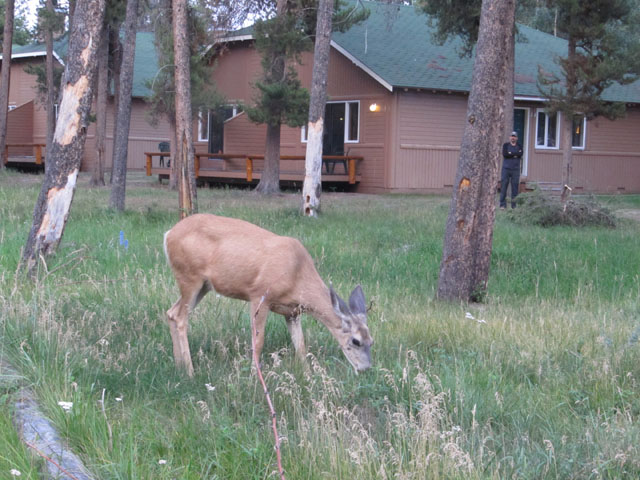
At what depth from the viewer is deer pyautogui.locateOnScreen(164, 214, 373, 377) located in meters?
6.16

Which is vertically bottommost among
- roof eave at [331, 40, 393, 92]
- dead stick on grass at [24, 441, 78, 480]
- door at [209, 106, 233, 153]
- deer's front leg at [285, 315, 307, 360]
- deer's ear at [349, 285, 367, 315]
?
dead stick on grass at [24, 441, 78, 480]

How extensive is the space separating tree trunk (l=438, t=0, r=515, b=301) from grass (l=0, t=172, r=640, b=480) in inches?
14.9

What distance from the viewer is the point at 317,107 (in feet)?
57.2

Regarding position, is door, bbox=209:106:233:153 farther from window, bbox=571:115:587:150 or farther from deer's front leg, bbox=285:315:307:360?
deer's front leg, bbox=285:315:307:360

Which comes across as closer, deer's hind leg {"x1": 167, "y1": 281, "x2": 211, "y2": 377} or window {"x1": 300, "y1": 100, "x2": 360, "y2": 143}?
deer's hind leg {"x1": 167, "y1": 281, "x2": 211, "y2": 377}

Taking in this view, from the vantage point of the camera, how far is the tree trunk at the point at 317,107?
17.0 meters

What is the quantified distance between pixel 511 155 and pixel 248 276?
15.9m

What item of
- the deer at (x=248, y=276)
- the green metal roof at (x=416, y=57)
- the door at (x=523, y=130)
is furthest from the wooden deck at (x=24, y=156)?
the deer at (x=248, y=276)

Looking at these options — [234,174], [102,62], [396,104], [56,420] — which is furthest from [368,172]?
[56,420]

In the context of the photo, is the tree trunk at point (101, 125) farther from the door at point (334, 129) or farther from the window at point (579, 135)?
the window at point (579, 135)

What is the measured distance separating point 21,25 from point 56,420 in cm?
5618

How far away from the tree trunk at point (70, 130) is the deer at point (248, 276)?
152 inches

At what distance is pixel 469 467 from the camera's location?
3.88 m

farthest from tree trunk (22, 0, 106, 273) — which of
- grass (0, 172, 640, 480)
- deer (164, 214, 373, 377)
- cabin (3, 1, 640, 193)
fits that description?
cabin (3, 1, 640, 193)
